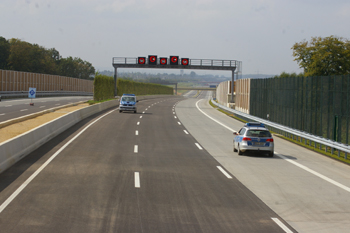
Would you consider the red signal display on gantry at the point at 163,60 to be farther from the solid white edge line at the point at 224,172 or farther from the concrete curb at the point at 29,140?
the solid white edge line at the point at 224,172

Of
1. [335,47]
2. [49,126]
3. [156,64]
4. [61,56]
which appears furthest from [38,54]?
[49,126]

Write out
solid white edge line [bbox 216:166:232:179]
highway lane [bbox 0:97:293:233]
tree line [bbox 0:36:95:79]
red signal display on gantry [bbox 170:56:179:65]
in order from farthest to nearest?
tree line [bbox 0:36:95:79] < red signal display on gantry [bbox 170:56:179:65] < solid white edge line [bbox 216:166:232:179] < highway lane [bbox 0:97:293:233]

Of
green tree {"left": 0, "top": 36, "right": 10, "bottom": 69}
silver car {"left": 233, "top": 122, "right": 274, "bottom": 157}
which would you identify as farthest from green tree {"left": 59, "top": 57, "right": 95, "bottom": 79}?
silver car {"left": 233, "top": 122, "right": 274, "bottom": 157}

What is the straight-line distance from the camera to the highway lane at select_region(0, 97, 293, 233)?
883 centimetres

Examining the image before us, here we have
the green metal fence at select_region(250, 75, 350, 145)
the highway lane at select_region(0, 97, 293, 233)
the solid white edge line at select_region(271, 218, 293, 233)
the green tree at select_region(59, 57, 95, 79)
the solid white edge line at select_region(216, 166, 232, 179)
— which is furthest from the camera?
the green tree at select_region(59, 57, 95, 79)

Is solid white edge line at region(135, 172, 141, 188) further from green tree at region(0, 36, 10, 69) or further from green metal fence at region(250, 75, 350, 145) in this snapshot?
green tree at region(0, 36, 10, 69)

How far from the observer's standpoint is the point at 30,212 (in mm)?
9445

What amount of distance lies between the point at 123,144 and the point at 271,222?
46.8ft

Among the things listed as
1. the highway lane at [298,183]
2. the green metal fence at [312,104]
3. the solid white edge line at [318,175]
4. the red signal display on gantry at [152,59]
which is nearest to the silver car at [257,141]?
the highway lane at [298,183]

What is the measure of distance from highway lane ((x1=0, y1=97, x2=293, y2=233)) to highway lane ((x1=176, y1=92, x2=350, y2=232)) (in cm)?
50

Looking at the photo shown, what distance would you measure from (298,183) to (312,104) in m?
12.9

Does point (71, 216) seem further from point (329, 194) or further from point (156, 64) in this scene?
point (156, 64)

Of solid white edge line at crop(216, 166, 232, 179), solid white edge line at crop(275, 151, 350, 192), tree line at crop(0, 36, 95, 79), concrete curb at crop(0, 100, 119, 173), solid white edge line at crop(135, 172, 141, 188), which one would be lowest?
solid white edge line at crop(275, 151, 350, 192)

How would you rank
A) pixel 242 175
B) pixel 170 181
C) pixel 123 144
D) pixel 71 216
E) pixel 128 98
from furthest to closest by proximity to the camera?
1. pixel 128 98
2. pixel 123 144
3. pixel 242 175
4. pixel 170 181
5. pixel 71 216
